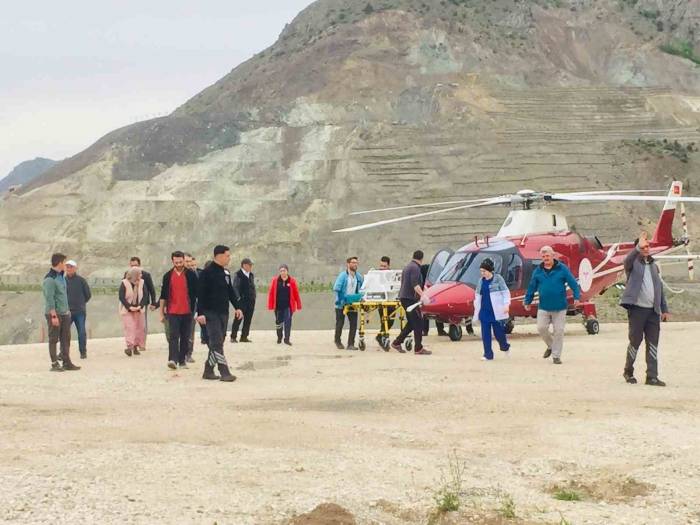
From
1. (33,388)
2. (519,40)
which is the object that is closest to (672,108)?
(519,40)

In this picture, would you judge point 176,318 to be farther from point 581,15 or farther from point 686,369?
point 581,15

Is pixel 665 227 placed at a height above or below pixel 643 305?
above

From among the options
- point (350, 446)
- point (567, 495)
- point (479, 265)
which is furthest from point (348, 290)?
point (567, 495)

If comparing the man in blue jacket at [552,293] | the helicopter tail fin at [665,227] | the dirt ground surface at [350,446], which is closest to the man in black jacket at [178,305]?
the dirt ground surface at [350,446]

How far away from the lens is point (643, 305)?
503 inches

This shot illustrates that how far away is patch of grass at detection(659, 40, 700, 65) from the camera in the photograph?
91250mm

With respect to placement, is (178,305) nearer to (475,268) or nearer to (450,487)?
(475,268)

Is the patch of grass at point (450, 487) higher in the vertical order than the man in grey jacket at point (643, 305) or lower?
lower

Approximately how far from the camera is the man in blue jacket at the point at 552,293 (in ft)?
49.8

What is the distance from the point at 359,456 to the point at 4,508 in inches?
114

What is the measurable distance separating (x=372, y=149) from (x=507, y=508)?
202ft

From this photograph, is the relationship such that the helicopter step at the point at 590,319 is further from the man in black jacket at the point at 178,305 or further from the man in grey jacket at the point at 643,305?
the man in black jacket at the point at 178,305

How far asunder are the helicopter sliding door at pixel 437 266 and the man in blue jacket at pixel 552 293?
280 inches

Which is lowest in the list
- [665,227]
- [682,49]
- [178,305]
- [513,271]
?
[178,305]
